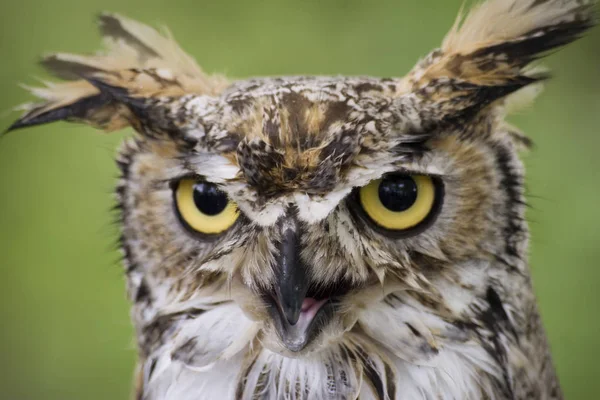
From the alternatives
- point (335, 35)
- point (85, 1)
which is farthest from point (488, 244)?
point (85, 1)

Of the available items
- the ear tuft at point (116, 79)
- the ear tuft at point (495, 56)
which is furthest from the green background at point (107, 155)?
the ear tuft at point (495, 56)

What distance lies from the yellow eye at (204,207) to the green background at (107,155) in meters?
1.68

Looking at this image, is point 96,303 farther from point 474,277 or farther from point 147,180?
point 474,277

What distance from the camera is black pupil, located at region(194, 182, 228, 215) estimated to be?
1.12 meters

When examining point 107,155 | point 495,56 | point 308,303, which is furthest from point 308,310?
point 107,155

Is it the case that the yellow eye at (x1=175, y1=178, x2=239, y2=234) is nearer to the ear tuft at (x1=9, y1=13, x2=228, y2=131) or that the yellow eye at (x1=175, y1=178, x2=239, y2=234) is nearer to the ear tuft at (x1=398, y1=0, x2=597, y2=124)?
the ear tuft at (x1=9, y1=13, x2=228, y2=131)

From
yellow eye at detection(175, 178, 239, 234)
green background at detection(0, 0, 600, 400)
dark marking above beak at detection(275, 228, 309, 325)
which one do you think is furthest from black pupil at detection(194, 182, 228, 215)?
green background at detection(0, 0, 600, 400)

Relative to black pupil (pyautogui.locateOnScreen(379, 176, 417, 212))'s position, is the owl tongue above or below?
below

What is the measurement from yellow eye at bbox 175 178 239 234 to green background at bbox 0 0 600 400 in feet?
5.50

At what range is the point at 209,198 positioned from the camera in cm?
114

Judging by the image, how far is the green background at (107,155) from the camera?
2.74 meters

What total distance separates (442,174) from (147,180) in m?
0.53

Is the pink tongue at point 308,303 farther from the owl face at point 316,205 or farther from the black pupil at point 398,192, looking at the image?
the black pupil at point 398,192

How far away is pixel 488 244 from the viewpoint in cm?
119
